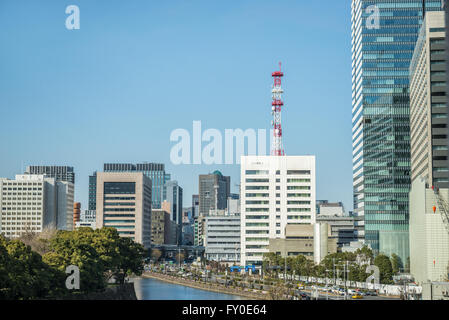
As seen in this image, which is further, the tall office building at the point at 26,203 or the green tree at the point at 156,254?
the tall office building at the point at 26,203

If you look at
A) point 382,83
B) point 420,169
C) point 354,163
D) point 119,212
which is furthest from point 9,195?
point 420,169

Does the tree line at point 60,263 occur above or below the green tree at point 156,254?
above

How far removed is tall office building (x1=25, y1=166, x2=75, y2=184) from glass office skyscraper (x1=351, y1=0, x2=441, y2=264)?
124157 millimetres

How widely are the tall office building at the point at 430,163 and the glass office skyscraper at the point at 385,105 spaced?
41.9 feet

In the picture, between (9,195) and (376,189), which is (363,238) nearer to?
(376,189)

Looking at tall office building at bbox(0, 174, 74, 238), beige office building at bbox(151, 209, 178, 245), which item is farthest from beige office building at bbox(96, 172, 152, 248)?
beige office building at bbox(151, 209, 178, 245)

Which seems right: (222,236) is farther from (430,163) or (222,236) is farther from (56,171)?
(430,163)

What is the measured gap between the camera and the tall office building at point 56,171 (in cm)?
18900

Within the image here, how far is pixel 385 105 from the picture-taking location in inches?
3305

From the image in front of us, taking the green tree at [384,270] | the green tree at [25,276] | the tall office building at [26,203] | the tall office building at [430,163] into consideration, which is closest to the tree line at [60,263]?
the green tree at [25,276]

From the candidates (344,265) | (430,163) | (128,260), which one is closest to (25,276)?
(128,260)

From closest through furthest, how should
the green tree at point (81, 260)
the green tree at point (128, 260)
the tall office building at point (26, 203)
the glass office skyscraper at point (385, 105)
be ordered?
1. the green tree at point (81, 260)
2. the green tree at point (128, 260)
3. the glass office skyscraper at point (385, 105)
4. the tall office building at point (26, 203)

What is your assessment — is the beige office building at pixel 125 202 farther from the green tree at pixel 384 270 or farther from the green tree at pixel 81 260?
the green tree at pixel 81 260

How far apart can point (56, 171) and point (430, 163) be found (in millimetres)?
151826
